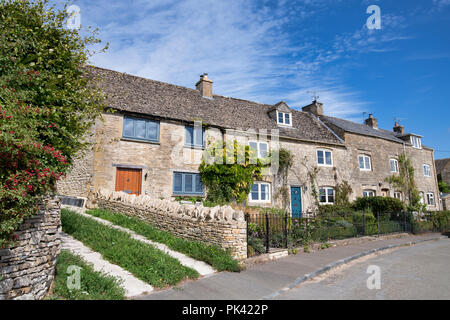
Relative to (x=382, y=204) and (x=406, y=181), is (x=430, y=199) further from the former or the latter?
(x=382, y=204)

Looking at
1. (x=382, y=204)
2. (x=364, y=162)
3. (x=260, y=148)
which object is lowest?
(x=382, y=204)

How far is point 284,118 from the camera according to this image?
2247 cm

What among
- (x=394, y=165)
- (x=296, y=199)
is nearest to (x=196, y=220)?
(x=296, y=199)

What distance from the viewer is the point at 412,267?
8844mm

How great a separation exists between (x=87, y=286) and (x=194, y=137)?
12.1 m

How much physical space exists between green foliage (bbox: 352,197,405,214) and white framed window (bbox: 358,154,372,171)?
14.3 feet

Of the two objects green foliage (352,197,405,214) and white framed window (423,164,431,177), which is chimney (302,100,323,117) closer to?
green foliage (352,197,405,214)

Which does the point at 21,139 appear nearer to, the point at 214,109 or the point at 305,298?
the point at 305,298

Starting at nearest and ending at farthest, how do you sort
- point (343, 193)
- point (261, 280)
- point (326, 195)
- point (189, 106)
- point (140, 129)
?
1. point (261, 280)
2. point (140, 129)
3. point (189, 106)
4. point (326, 195)
5. point (343, 193)

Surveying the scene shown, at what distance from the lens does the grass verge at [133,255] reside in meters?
6.59

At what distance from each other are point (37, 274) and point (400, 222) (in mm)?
18089

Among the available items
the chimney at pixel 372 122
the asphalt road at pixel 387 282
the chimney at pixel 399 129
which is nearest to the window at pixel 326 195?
the asphalt road at pixel 387 282

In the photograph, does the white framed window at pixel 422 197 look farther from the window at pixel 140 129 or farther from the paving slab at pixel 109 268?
the paving slab at pixel 109 268
